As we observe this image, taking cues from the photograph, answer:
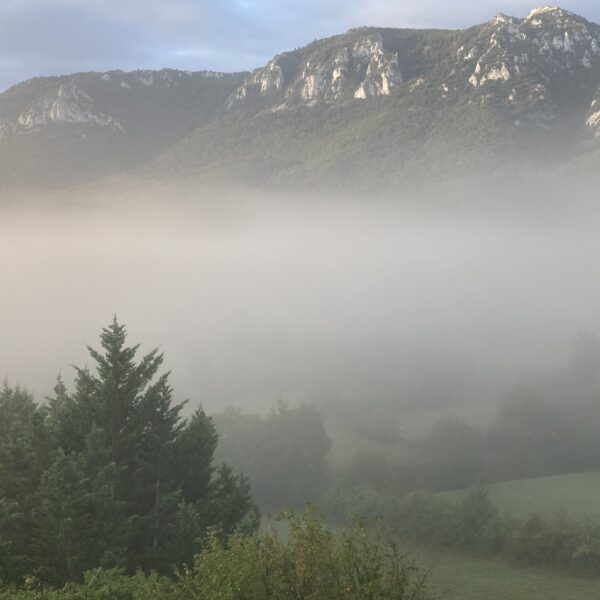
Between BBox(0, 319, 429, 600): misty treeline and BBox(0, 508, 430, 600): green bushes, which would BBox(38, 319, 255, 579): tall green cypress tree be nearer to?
BBox(0, 319, 429, 600): misty treeline

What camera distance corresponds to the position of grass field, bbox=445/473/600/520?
48.6 m

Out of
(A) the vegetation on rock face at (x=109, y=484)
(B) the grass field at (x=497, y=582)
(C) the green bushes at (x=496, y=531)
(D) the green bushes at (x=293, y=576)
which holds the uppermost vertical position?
(A) the vegetation on rock face at (x=109, y=484)

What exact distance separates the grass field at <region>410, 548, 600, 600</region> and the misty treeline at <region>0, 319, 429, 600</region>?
1346 centimetres

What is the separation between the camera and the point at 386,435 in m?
69.4

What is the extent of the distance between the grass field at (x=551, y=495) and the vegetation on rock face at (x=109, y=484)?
1125 inches

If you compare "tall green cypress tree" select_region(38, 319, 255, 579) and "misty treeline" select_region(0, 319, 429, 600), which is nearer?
"misty treeline" select_region(0, 319, 429, 600)

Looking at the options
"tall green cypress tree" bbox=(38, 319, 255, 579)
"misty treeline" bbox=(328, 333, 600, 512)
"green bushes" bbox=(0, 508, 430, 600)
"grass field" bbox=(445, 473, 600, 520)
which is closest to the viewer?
"green bushes" bbox=(0, 508, 430, 600)

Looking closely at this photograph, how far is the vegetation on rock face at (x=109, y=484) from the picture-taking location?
22984 millimetres

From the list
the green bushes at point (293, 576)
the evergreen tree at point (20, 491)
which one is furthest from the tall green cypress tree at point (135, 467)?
the green bushes at point (293, 576)

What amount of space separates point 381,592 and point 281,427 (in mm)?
47117

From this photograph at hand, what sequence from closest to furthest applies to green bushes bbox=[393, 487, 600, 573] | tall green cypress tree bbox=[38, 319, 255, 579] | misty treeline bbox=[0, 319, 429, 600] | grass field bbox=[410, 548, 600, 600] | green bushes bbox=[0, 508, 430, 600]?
green bushes bbox=[0, 508, 430, 600] → misty treeline bbox=[0, 319, 429, 600] → tall green cypress tree bbox=[38, 319, 255, 579] → grass field bbox=[410, 548, 600, 600] → green bushes bbox=[393, 487, 600, 573]

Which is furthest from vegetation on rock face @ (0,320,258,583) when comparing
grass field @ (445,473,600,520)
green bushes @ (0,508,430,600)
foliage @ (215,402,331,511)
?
grass field @ (445,473,600,520)

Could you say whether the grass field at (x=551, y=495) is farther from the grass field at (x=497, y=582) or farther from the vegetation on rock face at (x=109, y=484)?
the vegetation on rock face at (x=109, y=484)

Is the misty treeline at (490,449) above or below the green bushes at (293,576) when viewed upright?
above
